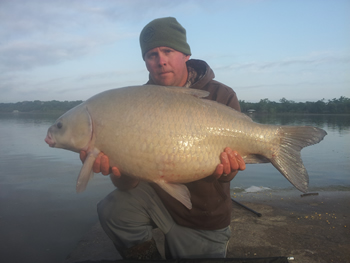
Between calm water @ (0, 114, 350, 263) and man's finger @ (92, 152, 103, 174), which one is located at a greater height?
man's finger @ (92, 152, 103, 174)

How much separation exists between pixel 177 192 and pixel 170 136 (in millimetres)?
421

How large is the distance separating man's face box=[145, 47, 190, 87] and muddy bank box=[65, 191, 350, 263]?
1.71 metres

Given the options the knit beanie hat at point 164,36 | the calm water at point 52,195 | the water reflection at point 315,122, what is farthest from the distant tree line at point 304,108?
the knit beanie hat at point 164,36

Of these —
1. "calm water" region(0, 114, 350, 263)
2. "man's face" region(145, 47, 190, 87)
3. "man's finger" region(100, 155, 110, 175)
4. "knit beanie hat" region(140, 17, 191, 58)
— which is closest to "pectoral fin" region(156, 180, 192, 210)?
"man's finger" region(100, 155, 110, 175)

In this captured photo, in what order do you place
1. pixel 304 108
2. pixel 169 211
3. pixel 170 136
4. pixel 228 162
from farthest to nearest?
pixel 304 108 < pixel 169 211 < pixel 228 162 < pixel 170 136

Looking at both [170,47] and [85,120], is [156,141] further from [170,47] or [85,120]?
[170,47]

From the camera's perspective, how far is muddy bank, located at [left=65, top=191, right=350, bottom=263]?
2.47 m

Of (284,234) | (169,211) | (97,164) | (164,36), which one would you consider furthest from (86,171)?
(284,234)

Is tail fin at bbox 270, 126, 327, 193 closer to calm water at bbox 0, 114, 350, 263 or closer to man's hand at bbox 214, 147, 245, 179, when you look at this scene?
man's hand at bbox 214, 147, 245, 179

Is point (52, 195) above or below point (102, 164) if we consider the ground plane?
below

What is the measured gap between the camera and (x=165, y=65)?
2.50 metres

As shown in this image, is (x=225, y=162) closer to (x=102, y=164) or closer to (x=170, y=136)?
(x=170, y=136)

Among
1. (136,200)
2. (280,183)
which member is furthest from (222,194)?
(280,183)

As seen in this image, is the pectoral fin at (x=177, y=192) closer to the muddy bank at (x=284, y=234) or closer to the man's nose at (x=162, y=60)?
the muddy bank at (x=284, y=234)
